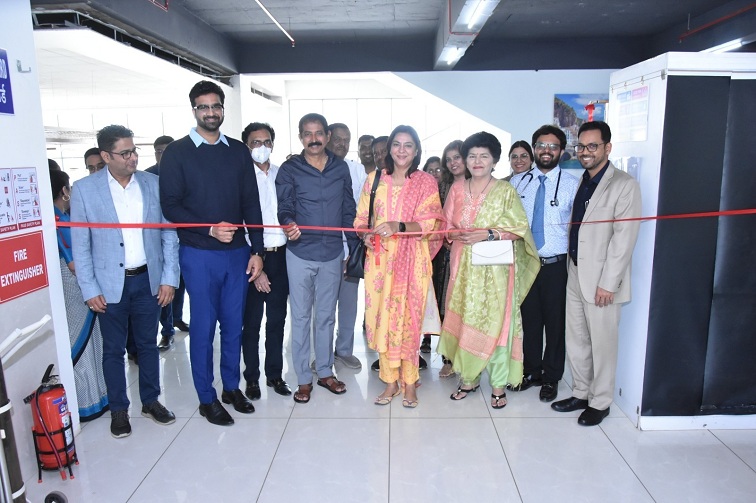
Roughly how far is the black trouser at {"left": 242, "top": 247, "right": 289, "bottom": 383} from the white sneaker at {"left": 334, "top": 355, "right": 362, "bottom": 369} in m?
0.59

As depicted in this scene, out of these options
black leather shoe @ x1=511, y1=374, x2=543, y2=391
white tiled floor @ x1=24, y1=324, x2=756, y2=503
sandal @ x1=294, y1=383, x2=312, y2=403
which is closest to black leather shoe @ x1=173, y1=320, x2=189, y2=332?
white tiled floor @ x1=24, y1=324, x2=756, y2=503

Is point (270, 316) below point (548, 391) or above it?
above

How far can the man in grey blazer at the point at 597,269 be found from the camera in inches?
107

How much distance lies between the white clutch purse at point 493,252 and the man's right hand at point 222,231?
1.36 meters

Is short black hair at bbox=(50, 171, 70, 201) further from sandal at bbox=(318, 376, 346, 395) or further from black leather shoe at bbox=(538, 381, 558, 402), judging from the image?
black leather shoe at bbox=(538, 381, 558, 402)

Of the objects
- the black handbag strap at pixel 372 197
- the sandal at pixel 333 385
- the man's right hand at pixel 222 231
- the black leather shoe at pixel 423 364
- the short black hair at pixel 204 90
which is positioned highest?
the short black hair at pixel 204 90

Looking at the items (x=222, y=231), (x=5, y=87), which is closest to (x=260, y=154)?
(x=222, y=231)

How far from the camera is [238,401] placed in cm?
309

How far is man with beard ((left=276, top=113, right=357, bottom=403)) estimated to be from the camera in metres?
3.07

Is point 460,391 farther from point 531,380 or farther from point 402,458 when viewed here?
point 402,458

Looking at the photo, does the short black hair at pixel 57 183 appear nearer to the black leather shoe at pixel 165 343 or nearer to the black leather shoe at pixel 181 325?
the black leather shoe at pixel 165 343

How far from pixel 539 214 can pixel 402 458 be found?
1634 millimetres

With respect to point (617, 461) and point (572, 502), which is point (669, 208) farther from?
point (572, 502)

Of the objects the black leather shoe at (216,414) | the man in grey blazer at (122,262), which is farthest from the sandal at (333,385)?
the man in grey blazer at (122,262)
